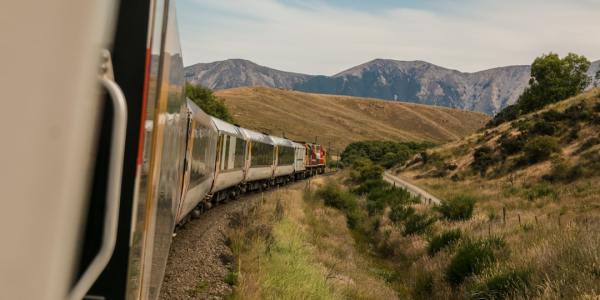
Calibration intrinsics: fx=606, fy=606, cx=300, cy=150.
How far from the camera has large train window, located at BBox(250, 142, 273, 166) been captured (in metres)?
26.9

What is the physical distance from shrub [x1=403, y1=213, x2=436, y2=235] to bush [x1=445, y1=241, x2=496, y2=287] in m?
6.94

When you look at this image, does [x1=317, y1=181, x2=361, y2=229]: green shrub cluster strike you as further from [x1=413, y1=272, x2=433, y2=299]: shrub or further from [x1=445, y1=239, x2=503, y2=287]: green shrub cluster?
[x1=445, y1=239, x2=503, y2=287]: green shrub cluster

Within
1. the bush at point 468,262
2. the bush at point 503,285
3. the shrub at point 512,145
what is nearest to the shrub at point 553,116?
the shrub at point 512,145

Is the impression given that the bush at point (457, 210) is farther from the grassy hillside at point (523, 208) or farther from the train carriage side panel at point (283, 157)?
the train carriage side panel at point (283, 157)

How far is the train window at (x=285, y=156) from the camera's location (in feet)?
118

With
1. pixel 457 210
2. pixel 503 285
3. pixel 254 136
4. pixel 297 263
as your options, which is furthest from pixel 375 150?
pixel 503 285

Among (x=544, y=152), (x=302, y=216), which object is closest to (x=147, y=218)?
(x=302, y=216)

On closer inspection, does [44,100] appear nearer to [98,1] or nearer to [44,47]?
[44,47]

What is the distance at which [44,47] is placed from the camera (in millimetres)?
1261

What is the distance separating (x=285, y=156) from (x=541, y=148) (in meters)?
17.5

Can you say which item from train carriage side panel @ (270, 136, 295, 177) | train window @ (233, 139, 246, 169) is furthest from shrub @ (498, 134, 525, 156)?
train window @ (233, 139, 246, 169)

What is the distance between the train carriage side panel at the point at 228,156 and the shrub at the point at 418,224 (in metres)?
6.55

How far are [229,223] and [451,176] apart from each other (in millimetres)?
37802

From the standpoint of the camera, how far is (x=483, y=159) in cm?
4953
